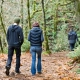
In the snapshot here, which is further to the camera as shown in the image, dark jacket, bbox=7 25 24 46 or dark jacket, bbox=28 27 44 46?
dark jacket, bbox=28 27 44 46

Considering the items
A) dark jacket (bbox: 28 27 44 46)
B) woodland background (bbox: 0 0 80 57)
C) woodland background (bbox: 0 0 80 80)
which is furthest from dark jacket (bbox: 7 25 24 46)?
woodland background (bbox: 0 0 80 57)

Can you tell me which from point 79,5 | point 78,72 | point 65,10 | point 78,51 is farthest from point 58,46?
point 79,5

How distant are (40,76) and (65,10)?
71.4ft

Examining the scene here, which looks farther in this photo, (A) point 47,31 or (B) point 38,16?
(A) point 47,31

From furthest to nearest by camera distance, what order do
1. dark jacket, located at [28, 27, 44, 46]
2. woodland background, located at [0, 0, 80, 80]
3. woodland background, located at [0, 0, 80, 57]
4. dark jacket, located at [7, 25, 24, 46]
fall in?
woodland background, located at [0, 0, 80, 57], woodland background, located at [0, 0, 80, 80], dark jacket, located at [28, 27, 44, 46], dark jacket, located at [7, 25, 24, 46]

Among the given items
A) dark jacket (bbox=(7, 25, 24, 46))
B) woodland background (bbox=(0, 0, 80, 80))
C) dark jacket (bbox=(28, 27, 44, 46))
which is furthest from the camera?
woodland background (bbox=(0, 0, 80, 80))

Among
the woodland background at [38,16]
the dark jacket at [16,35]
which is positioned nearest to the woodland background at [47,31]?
the woodland background at [38,16]

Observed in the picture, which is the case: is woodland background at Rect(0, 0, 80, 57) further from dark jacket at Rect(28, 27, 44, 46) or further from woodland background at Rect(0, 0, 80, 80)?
dark jacket at Rect(28, 27, 44, 46)

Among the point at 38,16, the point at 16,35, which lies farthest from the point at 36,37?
the point at 38,16

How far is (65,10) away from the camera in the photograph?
31.1 metres

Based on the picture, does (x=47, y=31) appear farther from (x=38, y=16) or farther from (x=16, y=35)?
(x=16, y=35)

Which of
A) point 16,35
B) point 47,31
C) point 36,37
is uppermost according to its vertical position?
point 16,35

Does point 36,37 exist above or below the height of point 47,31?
above

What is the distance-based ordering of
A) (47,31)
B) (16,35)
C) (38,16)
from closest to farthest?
(16,35) < (38,16) < (47,31)
